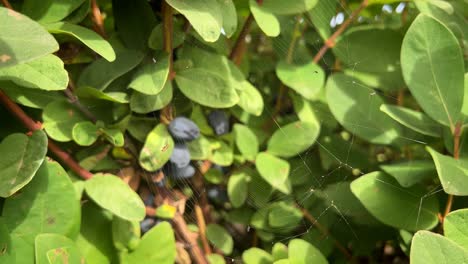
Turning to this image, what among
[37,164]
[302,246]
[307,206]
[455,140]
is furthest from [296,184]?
[37,164]

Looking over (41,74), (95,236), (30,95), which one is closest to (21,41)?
(41,74)

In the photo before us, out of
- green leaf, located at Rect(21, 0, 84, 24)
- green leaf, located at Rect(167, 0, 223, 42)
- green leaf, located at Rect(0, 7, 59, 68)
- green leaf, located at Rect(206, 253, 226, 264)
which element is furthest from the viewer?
green leaf, located at Rect(206, 253, 226, 264)

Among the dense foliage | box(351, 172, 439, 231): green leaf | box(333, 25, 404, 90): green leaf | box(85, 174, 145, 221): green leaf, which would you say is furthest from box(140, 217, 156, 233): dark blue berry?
box(333, 25, 404, 90): green leaf

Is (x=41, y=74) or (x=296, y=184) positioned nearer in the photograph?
(x=41, y=74)

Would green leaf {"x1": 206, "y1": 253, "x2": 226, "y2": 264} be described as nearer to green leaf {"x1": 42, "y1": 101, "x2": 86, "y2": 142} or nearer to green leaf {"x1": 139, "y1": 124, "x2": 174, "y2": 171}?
green leaf {"x1": 139, "y1": 124, "x2": 174, "y2": 171}

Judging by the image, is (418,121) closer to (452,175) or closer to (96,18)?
(452,175)

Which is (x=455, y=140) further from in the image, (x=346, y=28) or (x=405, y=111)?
(x=346, y=28)
